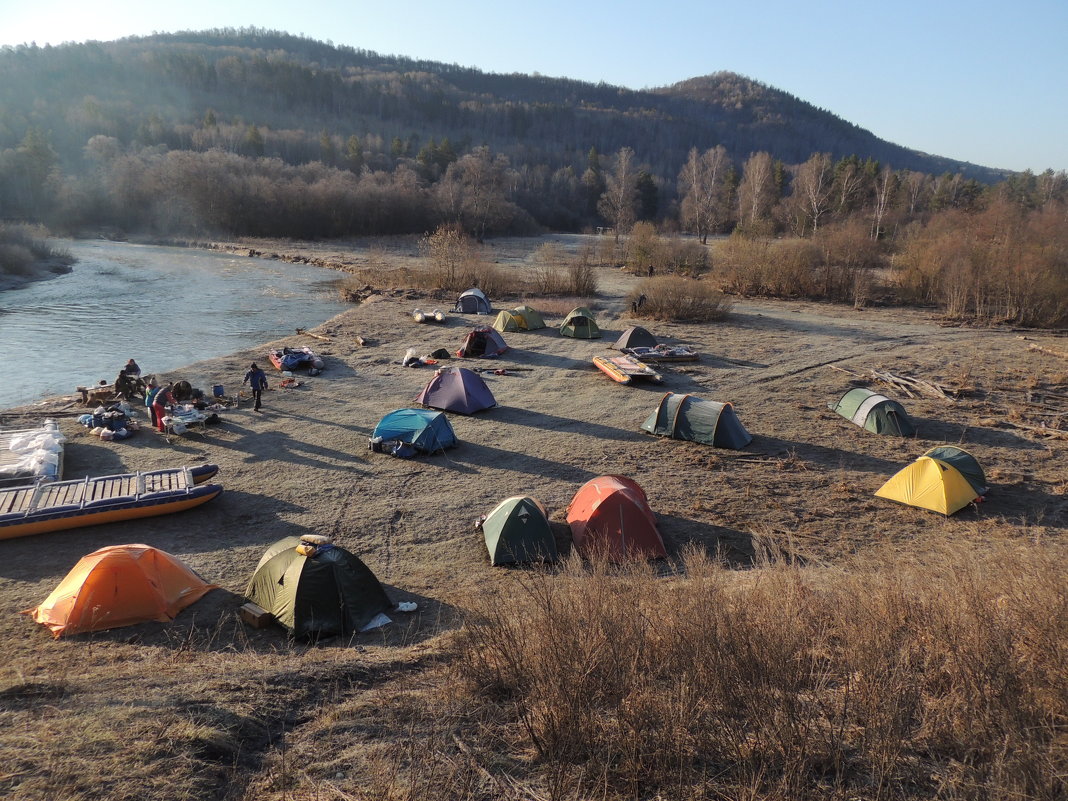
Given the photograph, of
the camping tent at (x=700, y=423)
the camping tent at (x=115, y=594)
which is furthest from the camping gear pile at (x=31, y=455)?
the camping tent at (x=700, y=423)

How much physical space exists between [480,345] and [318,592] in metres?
15.1

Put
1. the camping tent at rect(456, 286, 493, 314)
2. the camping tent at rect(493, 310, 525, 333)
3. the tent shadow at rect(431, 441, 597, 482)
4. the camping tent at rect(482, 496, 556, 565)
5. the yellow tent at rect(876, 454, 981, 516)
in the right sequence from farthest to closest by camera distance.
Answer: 1. the camping tent at rect(456, 286, 493, 314)
2. the camping tent at rect(493, 310, 525, 333)
3. the tent shadow at rect(431, 441, 597, 482)
4. the yellow tent at rect(876, 454, 981, 516)
5. the camping tent at rect(482, 496, 556, 565)

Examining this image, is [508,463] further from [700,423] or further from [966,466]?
[966,466]

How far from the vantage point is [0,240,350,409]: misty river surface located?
73.2 ft

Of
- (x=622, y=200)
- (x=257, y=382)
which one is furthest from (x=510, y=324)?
(x=622, y=200)

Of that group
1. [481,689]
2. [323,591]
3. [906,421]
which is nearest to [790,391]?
[906,421]

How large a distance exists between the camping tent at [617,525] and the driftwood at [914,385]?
1200cm

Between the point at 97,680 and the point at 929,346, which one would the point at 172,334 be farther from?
the point at 929,346

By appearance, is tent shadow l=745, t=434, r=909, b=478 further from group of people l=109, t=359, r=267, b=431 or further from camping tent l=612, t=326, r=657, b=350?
group of people l=109, t=359, r=267, b=431

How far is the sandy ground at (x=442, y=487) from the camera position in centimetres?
677

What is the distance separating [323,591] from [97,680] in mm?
2856

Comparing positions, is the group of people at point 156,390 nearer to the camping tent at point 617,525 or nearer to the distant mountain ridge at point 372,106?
the camping tent at point 617,525

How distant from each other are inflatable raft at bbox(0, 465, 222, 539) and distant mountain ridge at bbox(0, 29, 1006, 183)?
83726 millimetres

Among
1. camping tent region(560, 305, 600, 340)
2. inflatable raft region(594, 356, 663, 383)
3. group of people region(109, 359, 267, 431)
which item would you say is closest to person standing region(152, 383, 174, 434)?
group of people region(109, 359, 267, 431)
